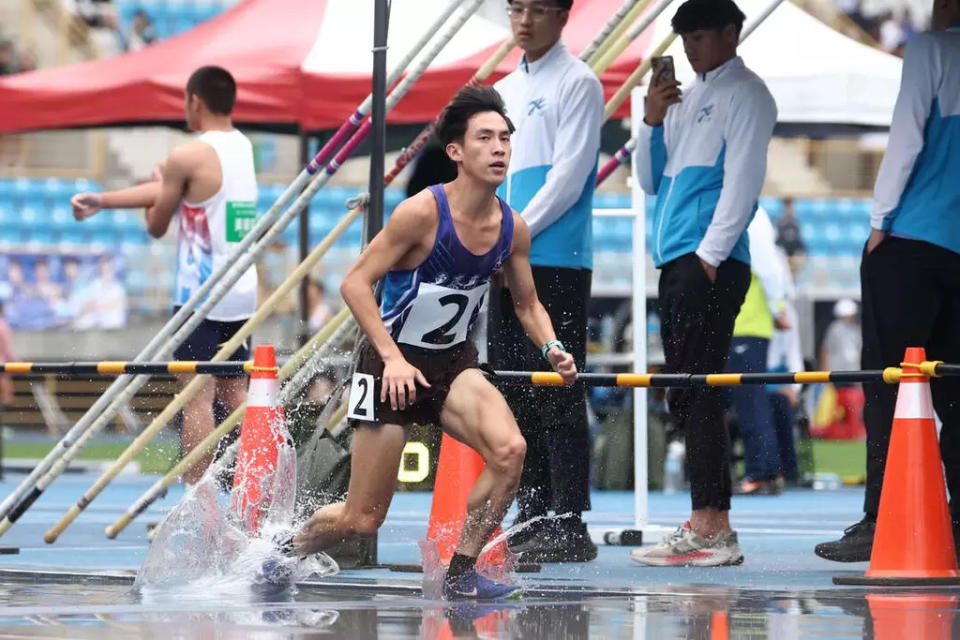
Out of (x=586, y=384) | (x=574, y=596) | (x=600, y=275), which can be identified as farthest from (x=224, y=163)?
(x=600, y=275)

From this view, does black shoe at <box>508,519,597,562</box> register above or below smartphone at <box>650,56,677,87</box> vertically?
below

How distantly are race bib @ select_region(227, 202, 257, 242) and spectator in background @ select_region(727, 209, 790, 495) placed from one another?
5.23 meters

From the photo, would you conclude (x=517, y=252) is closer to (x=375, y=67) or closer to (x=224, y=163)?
(x=375, y=67)

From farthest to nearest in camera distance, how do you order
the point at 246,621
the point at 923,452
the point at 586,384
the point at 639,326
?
the point at 639,326 < the point at 586,384 < the point at 923,452 < the point at 246,621

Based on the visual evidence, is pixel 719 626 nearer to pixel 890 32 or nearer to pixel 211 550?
pixel 211 550

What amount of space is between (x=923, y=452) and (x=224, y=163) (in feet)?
Answer: 13.7

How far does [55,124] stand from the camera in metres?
12.8

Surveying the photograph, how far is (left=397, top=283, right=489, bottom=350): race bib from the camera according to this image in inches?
260

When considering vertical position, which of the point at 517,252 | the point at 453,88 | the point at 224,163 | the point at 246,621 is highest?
the point at 453,88

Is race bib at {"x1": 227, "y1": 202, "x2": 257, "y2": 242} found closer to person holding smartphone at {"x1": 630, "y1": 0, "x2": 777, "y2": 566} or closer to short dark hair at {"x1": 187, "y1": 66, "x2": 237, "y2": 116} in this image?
short dark hair at {"x1": 187, "y1": 66, "x2": 237, "y2": 116}

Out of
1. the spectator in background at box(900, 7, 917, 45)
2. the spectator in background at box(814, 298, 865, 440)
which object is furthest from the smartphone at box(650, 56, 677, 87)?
the spectator in background at box(900, 7, 917, 45)

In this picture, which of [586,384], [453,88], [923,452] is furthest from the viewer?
[453,88]

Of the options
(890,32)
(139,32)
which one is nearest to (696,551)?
(139,32)

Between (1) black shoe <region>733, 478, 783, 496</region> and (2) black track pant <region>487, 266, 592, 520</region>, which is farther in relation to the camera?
(1) black shoe <region>733, 478, 783, 496</region>
